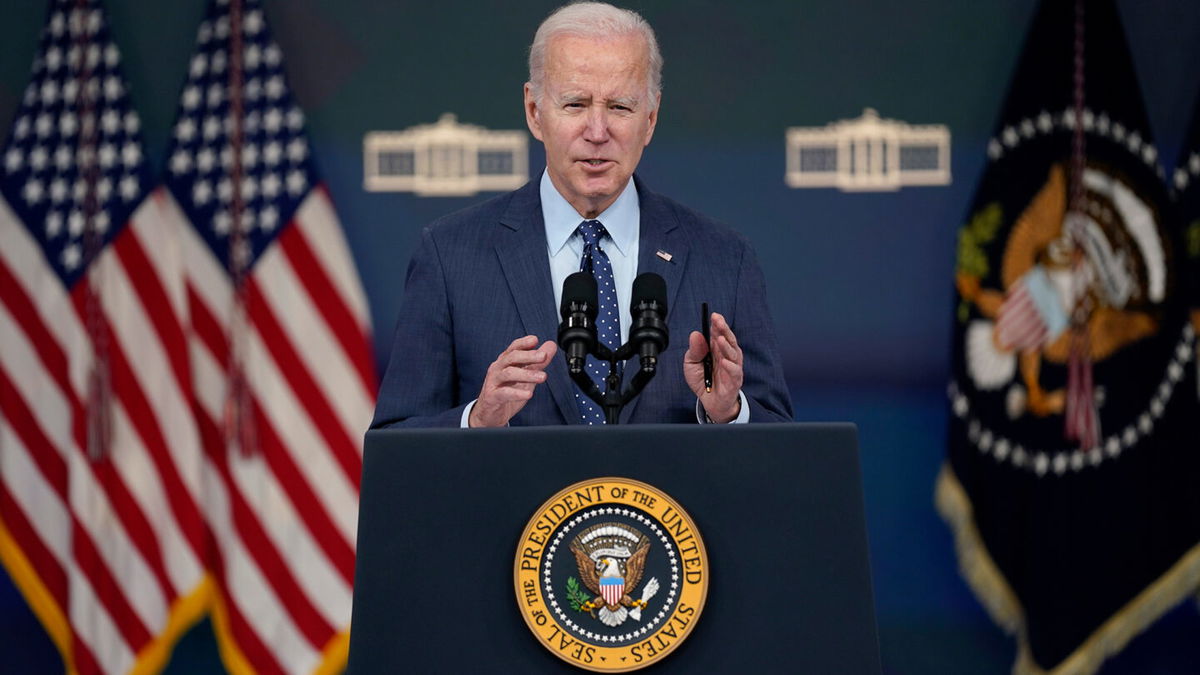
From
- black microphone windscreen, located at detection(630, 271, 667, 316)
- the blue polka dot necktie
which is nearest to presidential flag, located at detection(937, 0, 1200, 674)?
the blue polka dot necktie

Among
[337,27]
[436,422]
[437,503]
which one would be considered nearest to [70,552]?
[337,27]

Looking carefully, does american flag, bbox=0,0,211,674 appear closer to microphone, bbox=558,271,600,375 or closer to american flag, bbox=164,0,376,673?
american flag, bbox=164,0,376,673

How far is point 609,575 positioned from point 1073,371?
318cm

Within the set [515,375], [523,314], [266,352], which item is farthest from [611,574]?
[266,352]

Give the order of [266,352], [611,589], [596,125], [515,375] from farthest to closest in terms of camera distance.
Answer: [266,352]
[596,125]
[515,375]
[611,589]

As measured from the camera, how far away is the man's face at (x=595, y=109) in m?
2.19

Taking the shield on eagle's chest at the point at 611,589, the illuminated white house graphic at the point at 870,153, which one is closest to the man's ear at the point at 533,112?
the shield on eagle's chest at the point at 611,589

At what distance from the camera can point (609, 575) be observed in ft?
5.10

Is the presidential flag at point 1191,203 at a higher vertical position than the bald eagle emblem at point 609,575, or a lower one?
higher

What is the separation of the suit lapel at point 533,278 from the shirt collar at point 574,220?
2 cm

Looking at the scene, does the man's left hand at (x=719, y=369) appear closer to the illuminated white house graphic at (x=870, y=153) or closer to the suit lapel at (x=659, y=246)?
the suit lapel at (x=659, y=246)

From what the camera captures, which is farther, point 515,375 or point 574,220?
point 574,220

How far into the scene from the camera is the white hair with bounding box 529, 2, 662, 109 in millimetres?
2209

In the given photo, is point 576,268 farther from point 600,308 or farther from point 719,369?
point 719,369
